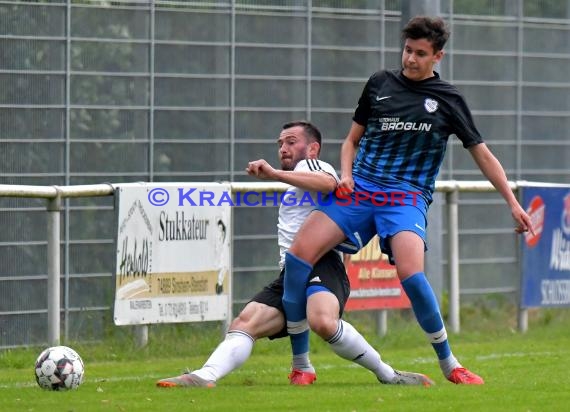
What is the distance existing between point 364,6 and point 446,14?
3.59 feet

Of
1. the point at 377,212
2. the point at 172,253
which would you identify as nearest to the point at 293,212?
the point at 377,212

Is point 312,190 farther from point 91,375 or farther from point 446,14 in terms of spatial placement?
point 446,14

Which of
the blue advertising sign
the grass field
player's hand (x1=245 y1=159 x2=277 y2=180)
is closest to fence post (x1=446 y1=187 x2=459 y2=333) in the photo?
the grass field

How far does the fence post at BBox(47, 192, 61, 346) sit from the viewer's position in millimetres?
11180

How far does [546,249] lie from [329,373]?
4580 mm

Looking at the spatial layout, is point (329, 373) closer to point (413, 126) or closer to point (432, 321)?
point (432, 321)

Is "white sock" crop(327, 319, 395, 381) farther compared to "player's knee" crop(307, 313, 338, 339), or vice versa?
"white sock" crop(327, 319, 395, 381)

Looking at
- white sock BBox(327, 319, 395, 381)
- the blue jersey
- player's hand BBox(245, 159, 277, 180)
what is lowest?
white sock BBox(327, 319, 395, 381)

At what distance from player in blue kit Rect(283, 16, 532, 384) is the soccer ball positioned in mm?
1289

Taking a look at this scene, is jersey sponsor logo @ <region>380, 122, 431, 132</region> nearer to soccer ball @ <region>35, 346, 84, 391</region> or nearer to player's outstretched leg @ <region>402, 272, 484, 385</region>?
player's outstretched leg @ <region>402, 272, 484, 385</region>

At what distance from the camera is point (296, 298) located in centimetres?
878

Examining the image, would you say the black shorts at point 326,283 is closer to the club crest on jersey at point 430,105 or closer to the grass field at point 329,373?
the grass field at point 329,373

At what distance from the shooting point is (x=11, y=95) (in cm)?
1271

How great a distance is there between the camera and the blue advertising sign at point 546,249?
46.0 feet
